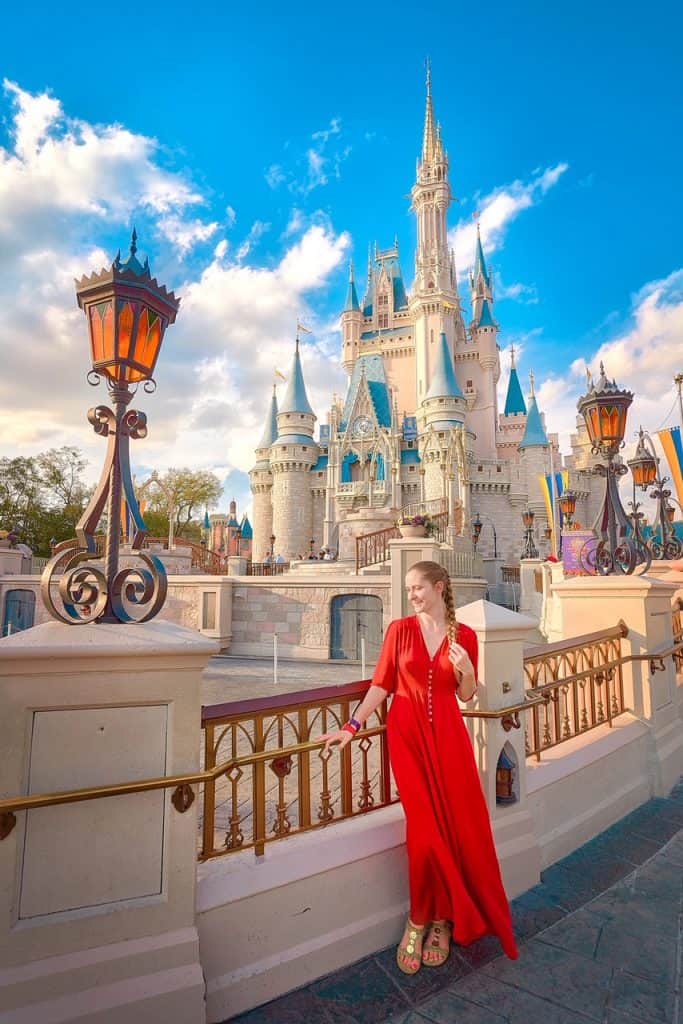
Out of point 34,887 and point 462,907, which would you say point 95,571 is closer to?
point 34,887

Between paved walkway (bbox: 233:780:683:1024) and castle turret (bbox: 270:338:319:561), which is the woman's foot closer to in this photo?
paved walkway (bbox: 233:780:683:1024)

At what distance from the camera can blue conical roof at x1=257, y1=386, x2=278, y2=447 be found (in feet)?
153

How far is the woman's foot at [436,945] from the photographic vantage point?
225 cm

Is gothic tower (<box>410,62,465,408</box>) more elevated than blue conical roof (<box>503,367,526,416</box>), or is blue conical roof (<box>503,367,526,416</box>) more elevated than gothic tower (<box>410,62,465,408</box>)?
gothic tower (<box>410,62,465,408</box>)

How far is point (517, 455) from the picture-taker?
4388 cm

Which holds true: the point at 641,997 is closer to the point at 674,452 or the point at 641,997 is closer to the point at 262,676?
the point at 262,676

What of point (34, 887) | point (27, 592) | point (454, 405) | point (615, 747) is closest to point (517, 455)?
point (454, 405)

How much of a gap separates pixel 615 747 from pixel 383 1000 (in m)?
2.60

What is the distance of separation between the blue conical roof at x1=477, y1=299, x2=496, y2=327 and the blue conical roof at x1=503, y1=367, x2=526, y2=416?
5.77m

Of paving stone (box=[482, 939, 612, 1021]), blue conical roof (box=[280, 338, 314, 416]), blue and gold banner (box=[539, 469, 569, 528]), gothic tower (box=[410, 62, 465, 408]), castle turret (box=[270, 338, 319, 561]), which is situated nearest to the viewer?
paving stone (box=[482, 939, 612, 1021])

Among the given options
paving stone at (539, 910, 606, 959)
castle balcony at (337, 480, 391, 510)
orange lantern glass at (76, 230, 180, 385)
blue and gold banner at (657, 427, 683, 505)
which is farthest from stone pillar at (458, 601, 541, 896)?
castle balcony at (337, 480, 391, 510)

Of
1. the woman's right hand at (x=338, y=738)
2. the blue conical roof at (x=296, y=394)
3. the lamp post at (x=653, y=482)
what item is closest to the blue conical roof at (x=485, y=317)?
the blue conical roof at (x=296, y=394)

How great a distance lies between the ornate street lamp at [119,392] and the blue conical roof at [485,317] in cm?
5136

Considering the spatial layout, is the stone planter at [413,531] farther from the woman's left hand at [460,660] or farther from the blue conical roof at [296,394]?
the blue conical roof at [296,394]
